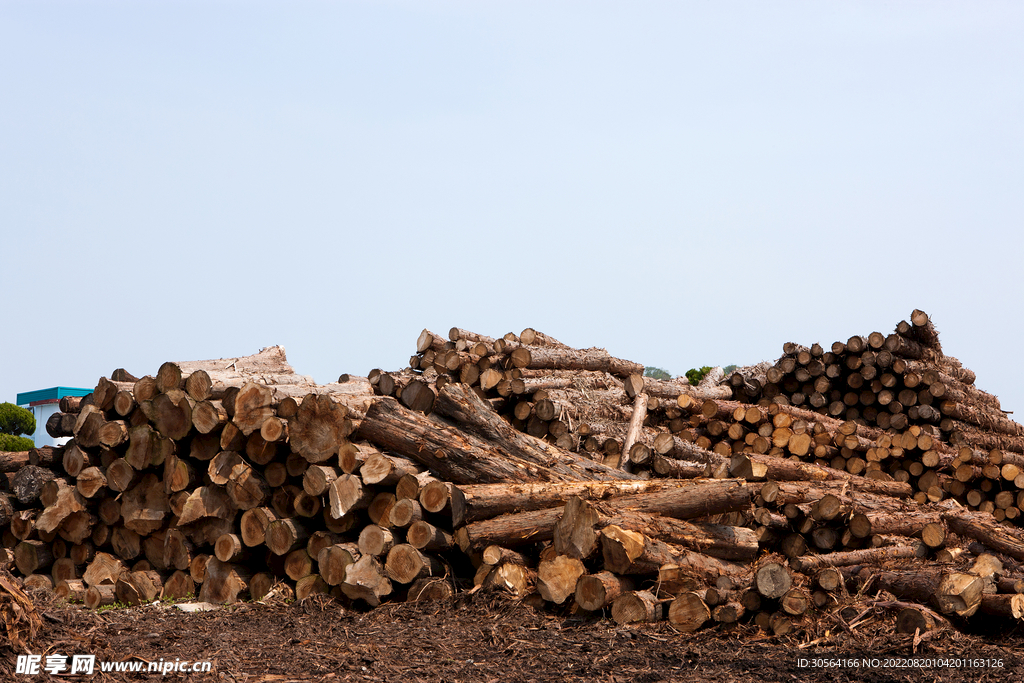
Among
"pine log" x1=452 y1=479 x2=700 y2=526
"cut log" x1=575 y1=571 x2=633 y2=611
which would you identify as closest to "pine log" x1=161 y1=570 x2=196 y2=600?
"pine log" x1=452 y1=479 x2=700 y2=526

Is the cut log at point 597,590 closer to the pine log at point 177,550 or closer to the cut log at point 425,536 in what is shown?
the cut log at point 425,536

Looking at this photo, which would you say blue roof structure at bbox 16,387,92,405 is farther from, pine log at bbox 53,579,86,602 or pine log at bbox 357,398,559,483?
pine log at bbox 357,398,559,483

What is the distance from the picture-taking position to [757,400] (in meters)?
13.1

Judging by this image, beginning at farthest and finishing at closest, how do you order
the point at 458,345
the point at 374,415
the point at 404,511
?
the point at 458,345 < the point at 374,415 < the point at 404,511

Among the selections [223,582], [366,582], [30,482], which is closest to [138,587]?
[223,582]

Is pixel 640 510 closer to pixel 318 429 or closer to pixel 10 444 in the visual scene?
pixel 318 429

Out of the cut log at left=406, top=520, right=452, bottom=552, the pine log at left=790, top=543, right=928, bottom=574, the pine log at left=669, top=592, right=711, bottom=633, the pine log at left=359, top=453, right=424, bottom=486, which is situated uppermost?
the pine log at left=359, top=453, right=424, bottom=486

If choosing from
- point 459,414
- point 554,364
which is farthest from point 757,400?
point 459,414

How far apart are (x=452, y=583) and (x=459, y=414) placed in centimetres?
152

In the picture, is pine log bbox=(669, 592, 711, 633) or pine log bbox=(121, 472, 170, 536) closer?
pine log bbox=(669, 592, 711, 633)

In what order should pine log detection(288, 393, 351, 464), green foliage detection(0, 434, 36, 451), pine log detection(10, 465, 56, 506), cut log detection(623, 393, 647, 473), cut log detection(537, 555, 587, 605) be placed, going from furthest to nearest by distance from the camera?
green foliage detection(0, 434, 36, 451) < cut log detection(623, 393, 647, 473) < pine log detection(10, 465, 56, 506) < pine log detection(288, 393, 351, 464) < cut log detection(537, 555, 587, 605)

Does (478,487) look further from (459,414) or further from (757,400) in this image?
(757,400)

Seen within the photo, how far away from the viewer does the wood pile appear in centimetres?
612

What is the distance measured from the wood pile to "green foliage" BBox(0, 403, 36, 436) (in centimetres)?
1618
